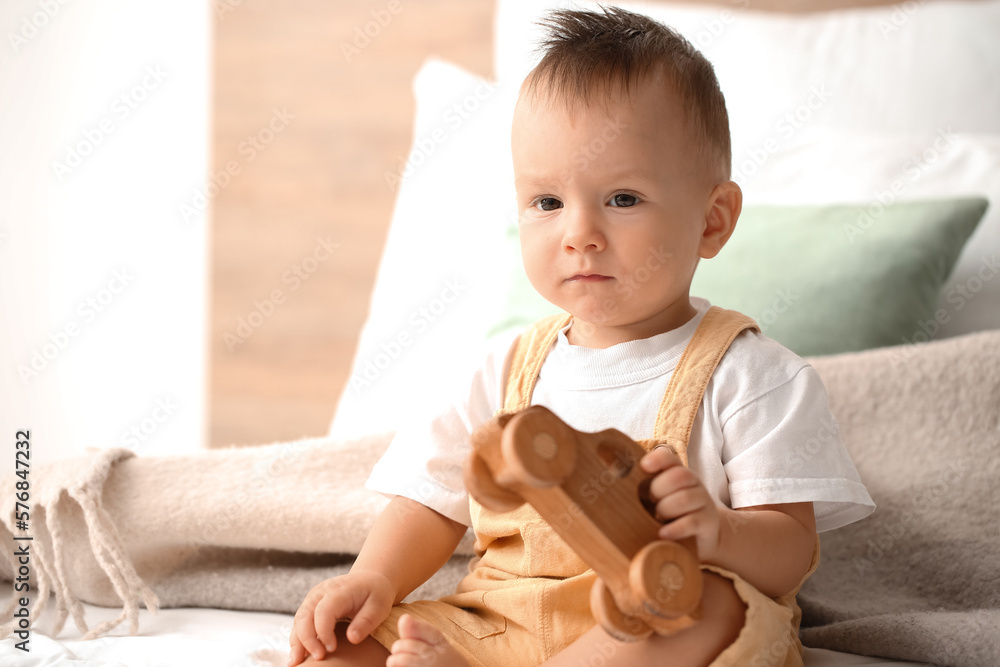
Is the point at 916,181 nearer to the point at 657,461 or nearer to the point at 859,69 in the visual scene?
the point at 859,69

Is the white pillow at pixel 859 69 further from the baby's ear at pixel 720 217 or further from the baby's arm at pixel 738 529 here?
the baby's arm at pixel 738 529

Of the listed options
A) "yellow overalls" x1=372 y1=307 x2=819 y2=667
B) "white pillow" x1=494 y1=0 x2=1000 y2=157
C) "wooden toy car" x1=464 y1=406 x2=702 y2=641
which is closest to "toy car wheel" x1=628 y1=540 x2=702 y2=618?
"wooden toy car" x1=464 y1=406 x2=702 y2=641

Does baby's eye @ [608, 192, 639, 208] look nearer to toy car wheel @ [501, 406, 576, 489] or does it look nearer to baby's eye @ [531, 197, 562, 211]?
baby's eye @ [531, 197, 562, 211]

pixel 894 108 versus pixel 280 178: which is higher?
pixel 894 108

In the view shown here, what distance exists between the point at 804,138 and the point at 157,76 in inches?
62.7

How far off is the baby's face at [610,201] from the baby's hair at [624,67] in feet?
0.05

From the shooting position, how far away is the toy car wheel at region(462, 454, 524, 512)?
599 mm

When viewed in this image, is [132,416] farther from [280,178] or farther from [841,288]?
[841,288]

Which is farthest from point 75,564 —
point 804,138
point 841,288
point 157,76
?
point 157,76

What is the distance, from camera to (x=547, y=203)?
803 mm

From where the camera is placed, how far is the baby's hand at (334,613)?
0.73 meters

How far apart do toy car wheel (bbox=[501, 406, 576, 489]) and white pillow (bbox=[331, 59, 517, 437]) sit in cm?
76

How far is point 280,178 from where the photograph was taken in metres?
2.27

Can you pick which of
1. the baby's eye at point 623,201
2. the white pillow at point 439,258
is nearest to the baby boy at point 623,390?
the baby's eye at point 623,201
